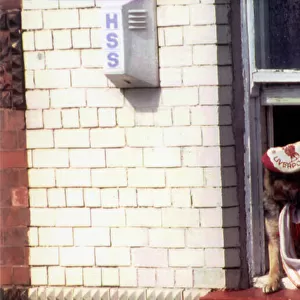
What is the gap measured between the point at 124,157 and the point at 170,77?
625 millimetres

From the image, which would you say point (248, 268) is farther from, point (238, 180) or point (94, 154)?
point (94, 154)

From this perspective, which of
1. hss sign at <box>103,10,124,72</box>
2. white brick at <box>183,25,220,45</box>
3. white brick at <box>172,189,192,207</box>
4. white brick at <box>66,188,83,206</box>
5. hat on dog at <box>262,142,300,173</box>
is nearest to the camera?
hss sign at <box>103,10,124,72</box>

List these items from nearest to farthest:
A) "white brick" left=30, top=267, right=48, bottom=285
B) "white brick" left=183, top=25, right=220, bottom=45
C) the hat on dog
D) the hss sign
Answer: the hss sign
the hat on dog
"white brick" left=183, top=25, right=220, bottom=45
"white brick" left=30, top=267, right=48, bottom=285

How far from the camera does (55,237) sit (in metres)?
5.78

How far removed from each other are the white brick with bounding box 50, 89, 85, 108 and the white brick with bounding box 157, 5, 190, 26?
738 millimetres

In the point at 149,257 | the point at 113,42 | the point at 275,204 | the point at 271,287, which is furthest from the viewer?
the point at 149,257

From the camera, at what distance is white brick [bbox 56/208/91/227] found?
571 cm

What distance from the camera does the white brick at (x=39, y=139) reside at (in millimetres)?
5738

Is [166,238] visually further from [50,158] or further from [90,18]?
[90,18]

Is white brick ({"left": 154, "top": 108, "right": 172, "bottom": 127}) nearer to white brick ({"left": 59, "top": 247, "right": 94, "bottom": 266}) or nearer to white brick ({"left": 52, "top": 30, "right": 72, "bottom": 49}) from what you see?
white brick ({"left": 52, "top": 30, "right": 72, "bottom": 49})

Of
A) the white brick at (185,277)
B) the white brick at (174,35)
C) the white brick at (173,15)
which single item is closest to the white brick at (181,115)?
the white brick at (174,35)

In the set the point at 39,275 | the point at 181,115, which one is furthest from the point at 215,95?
the point at 39,275

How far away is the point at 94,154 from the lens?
5.67 m

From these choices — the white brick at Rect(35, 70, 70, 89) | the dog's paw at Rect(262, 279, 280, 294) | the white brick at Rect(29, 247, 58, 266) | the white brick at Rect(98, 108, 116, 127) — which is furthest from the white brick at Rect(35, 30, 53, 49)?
the dog's paw at Rect(262, 279, 280, 294)
